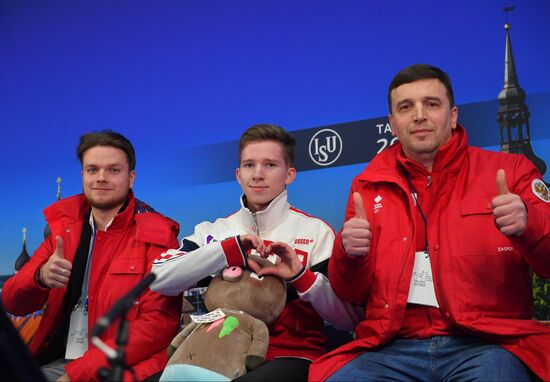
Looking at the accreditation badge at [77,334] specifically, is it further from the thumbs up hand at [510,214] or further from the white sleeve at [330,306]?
the thumbs up hand at [510,214]

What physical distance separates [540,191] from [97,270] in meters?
1.77

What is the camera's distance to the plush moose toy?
1918 millimetres

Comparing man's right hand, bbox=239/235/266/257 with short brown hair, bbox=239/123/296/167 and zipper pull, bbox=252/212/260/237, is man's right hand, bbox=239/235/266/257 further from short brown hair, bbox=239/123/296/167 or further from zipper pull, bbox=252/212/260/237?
short brown hair, bbox=239/123/296/167

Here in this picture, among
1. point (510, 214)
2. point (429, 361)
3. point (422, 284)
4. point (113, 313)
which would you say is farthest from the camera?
point (422, 284)

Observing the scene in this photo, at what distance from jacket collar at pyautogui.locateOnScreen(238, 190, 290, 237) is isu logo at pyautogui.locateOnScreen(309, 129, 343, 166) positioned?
75 centimetres

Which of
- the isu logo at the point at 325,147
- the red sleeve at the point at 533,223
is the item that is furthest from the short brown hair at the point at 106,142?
the red sleeve at the point at 533,223

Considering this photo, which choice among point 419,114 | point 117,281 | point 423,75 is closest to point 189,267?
point 117,281

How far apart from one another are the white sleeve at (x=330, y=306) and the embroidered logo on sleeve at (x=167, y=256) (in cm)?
50

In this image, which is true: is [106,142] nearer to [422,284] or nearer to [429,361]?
[422,284]

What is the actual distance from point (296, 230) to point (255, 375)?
2.29ft

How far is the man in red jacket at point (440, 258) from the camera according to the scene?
1789 mm

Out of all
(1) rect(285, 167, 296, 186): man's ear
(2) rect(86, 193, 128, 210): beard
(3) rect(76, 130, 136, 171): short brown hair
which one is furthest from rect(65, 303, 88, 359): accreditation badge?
(1) rect(285, 167, 296, 186): man's ear

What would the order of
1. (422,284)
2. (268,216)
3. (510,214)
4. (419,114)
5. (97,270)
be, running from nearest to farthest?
1. (510,214)
2. (422,284)
3. (419,114)
4. (268,216)
5. (97,270)

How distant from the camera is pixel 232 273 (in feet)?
7.16
